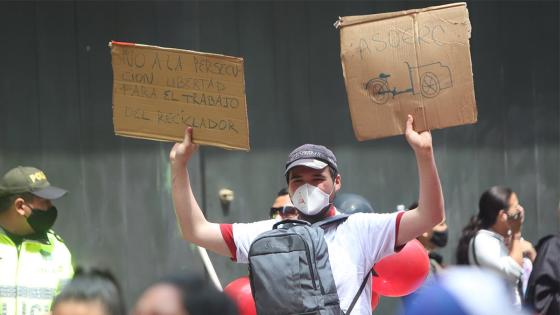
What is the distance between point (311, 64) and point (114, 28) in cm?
138

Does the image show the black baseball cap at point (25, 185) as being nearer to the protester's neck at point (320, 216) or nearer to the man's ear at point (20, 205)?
the man's ear at point (20, 205)

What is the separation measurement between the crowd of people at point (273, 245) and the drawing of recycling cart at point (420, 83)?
127 millimetres

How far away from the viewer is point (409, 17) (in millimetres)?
4648

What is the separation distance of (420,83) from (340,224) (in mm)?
642

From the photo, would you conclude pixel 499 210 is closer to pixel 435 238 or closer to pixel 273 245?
pixel 435 238

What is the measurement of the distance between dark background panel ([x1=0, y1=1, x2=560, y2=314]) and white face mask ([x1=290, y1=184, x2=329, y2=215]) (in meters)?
3.07

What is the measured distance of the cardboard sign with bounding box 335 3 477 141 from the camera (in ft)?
15.0

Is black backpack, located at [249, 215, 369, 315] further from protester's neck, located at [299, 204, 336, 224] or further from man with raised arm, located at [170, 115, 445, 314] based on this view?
protester's neck, located at [299, 204, 336, 224]

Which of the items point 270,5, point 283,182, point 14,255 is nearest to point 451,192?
point 283,182

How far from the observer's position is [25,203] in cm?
566

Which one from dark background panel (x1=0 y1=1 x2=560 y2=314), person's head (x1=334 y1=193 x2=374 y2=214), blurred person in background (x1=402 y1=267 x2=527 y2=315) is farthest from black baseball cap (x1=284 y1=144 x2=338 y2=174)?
dark background panel (x1=0 y1=1 x2=560 y2=314)

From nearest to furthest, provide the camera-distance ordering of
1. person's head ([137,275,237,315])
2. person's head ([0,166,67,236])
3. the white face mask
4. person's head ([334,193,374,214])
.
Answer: person's head ([137,275,237,315]) → the white face mask → person's head ([0,166,67,236]) → person's head ([334,193,374,214])

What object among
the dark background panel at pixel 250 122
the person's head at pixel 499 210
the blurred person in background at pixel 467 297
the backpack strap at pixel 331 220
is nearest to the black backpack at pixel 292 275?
the backpack strap at pixel 331 220

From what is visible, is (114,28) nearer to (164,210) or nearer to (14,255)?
(164,210)
